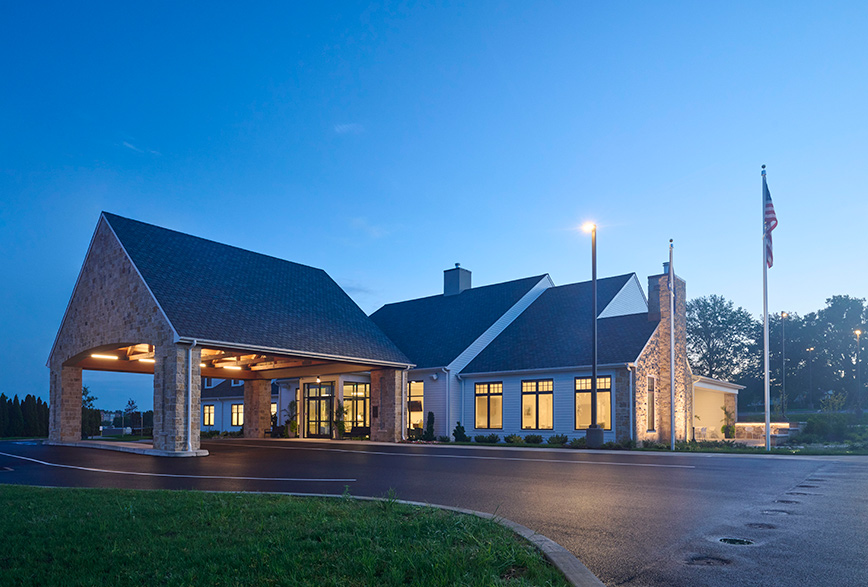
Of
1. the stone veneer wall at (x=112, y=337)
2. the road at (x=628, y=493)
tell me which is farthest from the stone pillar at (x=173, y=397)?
the road at (x=628, y=493)

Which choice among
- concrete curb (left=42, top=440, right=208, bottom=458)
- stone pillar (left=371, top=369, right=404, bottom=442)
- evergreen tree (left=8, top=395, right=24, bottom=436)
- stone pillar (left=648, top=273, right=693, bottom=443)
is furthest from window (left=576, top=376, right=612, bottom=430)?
evergreen tree (left=8, top=395, right=24, bottom=436)

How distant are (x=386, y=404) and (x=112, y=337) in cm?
1193

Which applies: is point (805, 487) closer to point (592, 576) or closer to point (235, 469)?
point (592, 576)

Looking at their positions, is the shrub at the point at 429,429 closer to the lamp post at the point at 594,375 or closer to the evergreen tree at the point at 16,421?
the lamp post at the point at 594,375

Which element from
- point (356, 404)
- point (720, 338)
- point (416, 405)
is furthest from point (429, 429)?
point (720, 338)

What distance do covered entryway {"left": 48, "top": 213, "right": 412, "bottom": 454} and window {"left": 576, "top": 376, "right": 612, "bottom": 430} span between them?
7.86 m

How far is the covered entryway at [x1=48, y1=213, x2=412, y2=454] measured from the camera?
21.8m

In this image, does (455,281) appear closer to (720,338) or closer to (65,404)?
(65,404)

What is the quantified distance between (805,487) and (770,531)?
4974mm

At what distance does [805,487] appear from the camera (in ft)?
39.0

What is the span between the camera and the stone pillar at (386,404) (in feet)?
97.5

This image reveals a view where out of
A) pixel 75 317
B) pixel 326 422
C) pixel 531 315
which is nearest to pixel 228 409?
pixel 326 422

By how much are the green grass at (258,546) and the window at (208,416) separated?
40.3 m

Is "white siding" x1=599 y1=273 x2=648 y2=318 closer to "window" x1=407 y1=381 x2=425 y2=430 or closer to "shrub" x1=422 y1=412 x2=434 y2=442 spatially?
"shrub" x1=422 y1=412 x2=434 y2=442
